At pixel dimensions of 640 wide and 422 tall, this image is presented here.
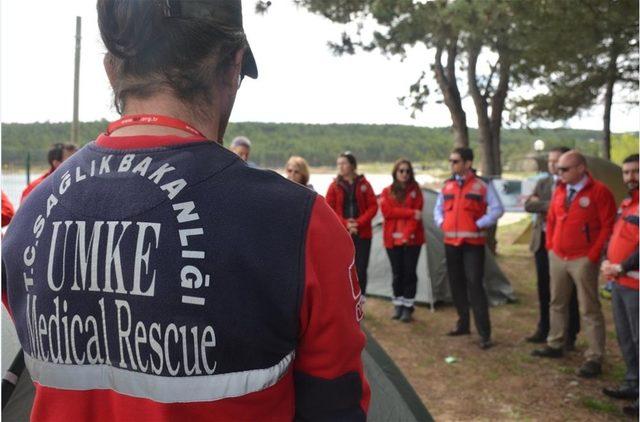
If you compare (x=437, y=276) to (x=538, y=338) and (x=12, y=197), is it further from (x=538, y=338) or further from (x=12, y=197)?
(x=12, y=197)

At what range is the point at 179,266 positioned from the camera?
35.5 inches

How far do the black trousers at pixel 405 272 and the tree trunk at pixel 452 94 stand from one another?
3.34 m

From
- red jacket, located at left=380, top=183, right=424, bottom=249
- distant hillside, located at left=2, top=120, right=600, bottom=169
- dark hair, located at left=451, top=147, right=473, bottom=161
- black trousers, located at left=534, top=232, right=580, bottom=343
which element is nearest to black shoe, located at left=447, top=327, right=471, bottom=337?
black trousers, located at left=534, top=232, right=580, bottom=343

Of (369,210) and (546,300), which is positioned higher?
(369,210)

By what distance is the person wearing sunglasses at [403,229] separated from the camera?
653 cm

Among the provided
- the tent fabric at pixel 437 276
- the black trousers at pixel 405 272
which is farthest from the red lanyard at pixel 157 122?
the tent fabric at pixel 437 276

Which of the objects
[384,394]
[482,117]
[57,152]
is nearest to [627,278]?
[384,394]

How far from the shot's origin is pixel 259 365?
0.92 metres

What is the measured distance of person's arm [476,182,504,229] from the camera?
5543 millimetres

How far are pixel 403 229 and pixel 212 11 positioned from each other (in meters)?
5.73

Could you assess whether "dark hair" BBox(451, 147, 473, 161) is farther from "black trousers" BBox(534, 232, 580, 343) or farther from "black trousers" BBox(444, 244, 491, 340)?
"black trousers" BBox(534, 232, 580, 343)

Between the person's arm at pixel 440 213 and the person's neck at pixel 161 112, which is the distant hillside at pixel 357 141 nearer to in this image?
the person's arm at pixel 440 213

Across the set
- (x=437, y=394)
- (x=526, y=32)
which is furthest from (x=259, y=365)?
(x=526, y=32)

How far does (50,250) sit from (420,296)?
672cm
